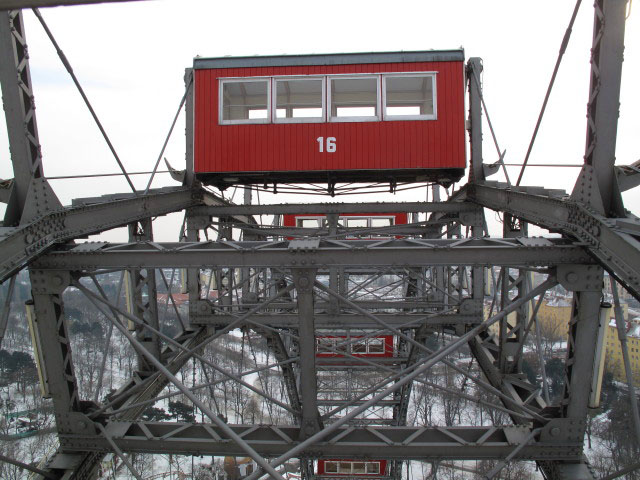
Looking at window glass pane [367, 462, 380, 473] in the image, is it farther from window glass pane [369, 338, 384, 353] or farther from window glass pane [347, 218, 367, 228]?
window glass pane [347, 218, 367, 228]

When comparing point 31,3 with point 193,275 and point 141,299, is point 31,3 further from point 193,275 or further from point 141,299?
point 193,275

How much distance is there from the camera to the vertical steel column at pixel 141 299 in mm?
7805

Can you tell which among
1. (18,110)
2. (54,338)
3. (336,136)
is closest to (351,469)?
(336,136)

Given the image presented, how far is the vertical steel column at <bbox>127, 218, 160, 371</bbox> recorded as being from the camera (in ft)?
25.6

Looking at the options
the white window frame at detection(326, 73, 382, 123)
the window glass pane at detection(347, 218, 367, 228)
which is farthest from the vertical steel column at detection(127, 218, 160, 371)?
the window glass pane at detection(347, 218, 367, 228)

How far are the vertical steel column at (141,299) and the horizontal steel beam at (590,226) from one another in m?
6.36

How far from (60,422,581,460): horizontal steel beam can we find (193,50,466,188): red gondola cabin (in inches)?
236

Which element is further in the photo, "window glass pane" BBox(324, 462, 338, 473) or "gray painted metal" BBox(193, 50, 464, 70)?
"window glass pane" BBox(324, 462, 338, 473)

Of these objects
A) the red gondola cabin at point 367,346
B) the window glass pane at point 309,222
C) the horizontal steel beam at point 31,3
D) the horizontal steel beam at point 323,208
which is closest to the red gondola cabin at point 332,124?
the horizontal steel beam at point 323,208

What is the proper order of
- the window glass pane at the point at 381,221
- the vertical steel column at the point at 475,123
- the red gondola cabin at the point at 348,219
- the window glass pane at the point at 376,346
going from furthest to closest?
the window glass pane at the point at 381,221 < the red gondola cabin at the point at 348,219 < the window glass pane at the point at 376,346 < the vertical steel column at the point at 475,123

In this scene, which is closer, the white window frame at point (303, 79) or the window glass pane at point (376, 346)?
the white window frame at point (303, 79)

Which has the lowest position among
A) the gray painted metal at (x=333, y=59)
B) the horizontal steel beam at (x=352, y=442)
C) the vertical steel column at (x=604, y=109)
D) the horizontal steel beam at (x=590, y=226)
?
the horizontal steel beam at (x=352, y=442)

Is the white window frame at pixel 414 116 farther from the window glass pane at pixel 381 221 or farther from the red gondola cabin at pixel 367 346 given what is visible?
the window glass pane at pixel 381 221

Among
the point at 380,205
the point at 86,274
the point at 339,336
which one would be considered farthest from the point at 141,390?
the point at 339,336
